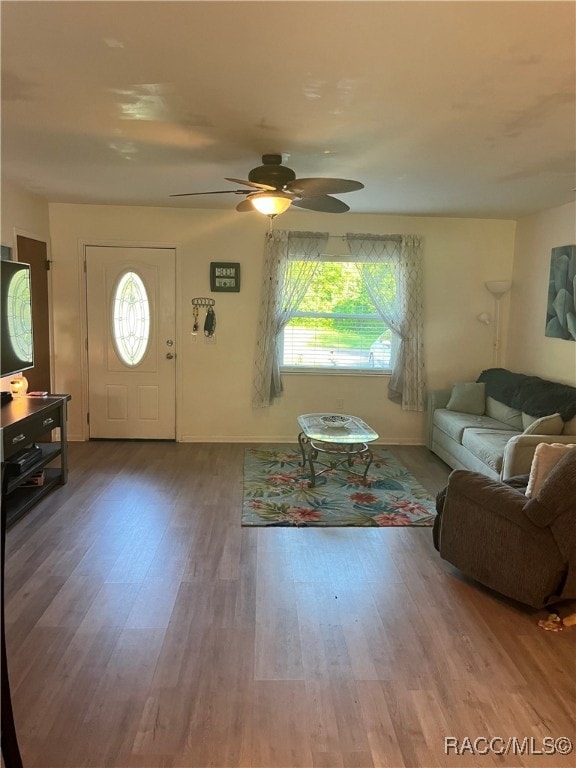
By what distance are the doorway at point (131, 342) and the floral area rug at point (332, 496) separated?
1.31 metres

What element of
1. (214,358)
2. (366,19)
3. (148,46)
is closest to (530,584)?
(366,19)

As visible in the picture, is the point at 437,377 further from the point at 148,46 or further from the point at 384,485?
the point at 148,46

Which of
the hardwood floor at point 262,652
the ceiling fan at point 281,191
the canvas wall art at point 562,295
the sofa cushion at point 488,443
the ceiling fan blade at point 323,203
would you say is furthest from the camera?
the canvas wall art at point 562,295

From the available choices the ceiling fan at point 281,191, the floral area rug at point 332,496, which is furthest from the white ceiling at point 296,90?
the floral area rug at point 332,496

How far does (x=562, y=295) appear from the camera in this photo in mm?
4703

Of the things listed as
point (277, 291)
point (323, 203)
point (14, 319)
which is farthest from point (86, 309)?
point (323, 203)

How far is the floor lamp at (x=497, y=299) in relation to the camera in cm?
556

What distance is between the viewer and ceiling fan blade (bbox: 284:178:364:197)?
2881 millimetres

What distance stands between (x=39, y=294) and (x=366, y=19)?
4.46 meters

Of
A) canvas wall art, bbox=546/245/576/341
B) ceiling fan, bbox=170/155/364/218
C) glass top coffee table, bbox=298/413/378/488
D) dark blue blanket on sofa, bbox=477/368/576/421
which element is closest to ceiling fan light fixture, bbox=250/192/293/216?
ceiling fan, bbox=170/155/364/218

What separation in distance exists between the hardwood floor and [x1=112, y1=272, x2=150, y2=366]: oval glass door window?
7.73ft

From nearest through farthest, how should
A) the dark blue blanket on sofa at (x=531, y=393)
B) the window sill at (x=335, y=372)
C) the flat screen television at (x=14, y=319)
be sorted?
the flat screen television at (x=14, y=319), the dark blue blanket on sofa at (x=531, y=393), the window sill at (x=335, y=372)

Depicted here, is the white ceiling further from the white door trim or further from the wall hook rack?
the wall hook rack

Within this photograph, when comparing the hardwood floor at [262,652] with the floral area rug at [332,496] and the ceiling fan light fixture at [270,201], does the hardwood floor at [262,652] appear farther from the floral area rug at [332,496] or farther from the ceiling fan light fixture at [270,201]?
the ceiling fan light fixture at [270,201]
